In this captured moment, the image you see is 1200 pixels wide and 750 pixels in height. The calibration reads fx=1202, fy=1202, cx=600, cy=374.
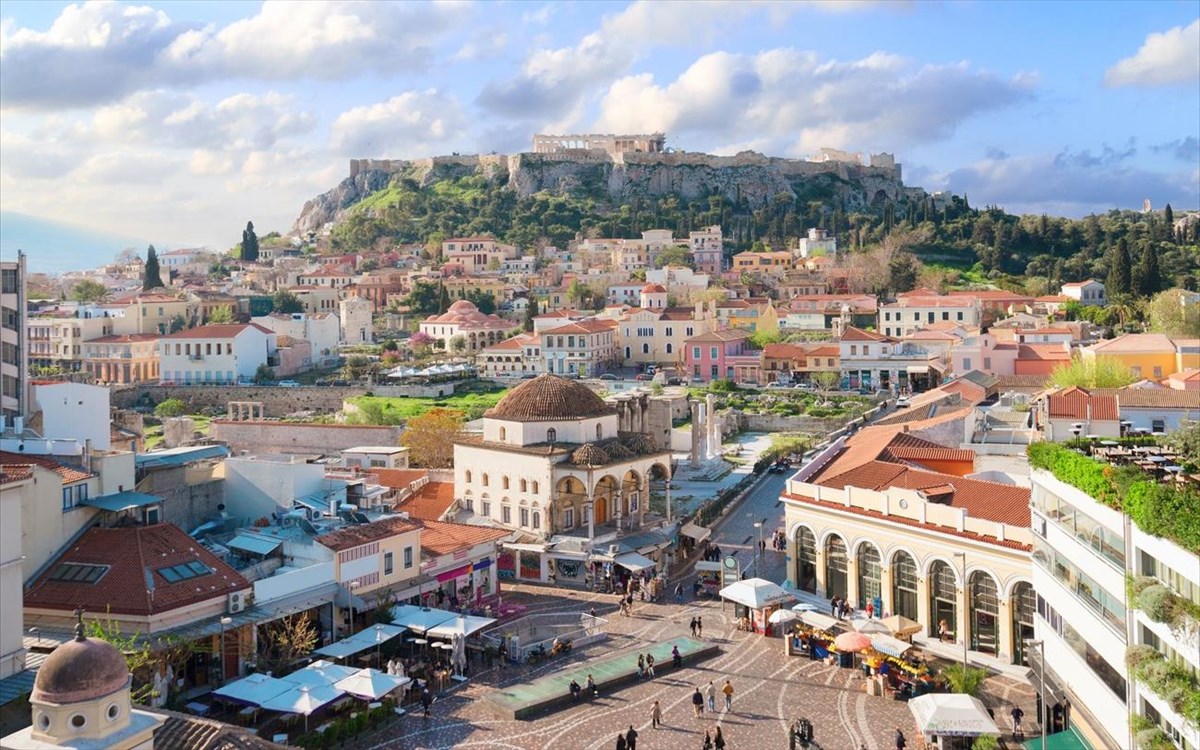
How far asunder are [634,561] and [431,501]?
8.83m

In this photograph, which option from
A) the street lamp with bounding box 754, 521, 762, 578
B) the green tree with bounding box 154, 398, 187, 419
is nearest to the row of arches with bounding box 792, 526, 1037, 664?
the street lamp with bounding box 754, 521, 762, 578

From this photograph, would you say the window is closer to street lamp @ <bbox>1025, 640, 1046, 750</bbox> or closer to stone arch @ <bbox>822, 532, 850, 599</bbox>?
stone arch @ <bbox>822, 532, 850, 599</bbox>

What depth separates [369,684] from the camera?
22.6 metres

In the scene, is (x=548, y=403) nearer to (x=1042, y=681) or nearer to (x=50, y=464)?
(x=50, y=464)

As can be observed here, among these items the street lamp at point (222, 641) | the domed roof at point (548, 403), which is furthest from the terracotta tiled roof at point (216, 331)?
the street lamp at point (222, 641)

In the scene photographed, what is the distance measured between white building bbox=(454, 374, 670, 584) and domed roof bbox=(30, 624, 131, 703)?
21784 millimetres

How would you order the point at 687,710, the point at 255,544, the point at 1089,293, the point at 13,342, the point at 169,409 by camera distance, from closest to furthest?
the point at 687,710 < the point at 255,544 < the point at 13,342 < the point at 169,409 < the point at 1089,293

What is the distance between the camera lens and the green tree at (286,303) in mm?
105438

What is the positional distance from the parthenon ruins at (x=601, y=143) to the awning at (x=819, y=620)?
12159 cm

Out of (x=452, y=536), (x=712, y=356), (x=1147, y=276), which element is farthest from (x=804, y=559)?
(x=1147, y=276)

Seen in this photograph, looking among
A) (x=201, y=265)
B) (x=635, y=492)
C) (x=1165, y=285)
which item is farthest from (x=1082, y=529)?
(x=201, y=265)

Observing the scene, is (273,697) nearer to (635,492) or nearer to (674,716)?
(674,716)

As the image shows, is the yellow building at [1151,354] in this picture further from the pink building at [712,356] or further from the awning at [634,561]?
the awning at [634,561]

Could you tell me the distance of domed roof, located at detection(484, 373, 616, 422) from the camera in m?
37.9
